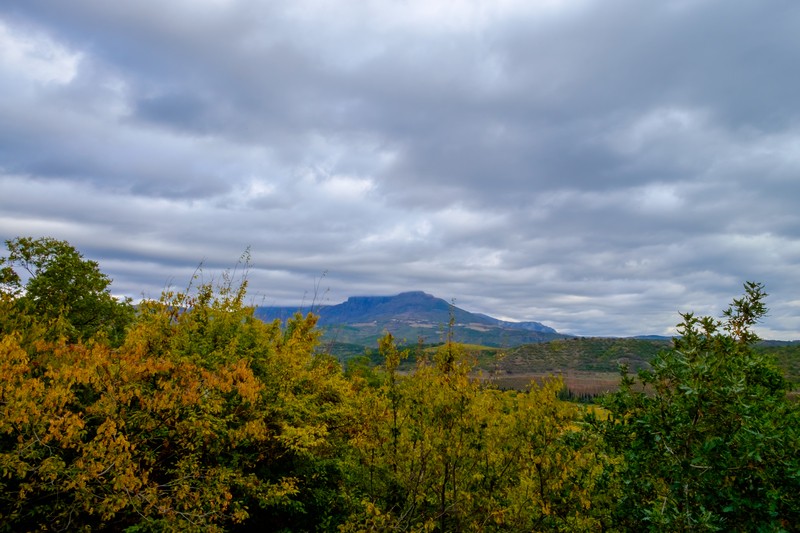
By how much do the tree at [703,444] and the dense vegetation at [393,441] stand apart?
2 cm

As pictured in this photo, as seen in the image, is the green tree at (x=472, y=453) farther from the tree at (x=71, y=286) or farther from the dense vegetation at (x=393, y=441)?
the tree at (x=71, y=286)

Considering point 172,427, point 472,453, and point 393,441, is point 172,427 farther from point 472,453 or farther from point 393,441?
point 472,453

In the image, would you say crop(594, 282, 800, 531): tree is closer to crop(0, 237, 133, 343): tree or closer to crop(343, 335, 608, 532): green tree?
crop(343, 335, 608, 532): green tree

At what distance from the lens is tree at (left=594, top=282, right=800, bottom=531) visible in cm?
466

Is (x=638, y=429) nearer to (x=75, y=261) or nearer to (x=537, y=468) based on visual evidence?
(x=537, y=468)

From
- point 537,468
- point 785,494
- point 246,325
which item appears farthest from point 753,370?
point 246,325

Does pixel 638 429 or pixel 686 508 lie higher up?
pixel 638 429

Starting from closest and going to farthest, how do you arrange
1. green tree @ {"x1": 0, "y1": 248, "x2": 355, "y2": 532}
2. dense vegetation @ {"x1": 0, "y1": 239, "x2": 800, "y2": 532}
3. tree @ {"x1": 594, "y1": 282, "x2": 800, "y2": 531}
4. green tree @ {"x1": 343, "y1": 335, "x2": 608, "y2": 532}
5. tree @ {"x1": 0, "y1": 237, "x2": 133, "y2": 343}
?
tree @ {"x1": 594, "y1": 282, "x2": 800, "y2": 531}
dense vegetation @ {"x1": 0, "y1": 239, "x2": 800, "y2": 532}
green tree @ {"x1": 343, "y1": 335, "x2": 608, "y2": 532}
green tree @ {"x1": 0, "y1": 248, "x2": 355, "y2": 532}
tree @ {"x1": 0, "y1": 237, "x2": 133, "y2": 343}

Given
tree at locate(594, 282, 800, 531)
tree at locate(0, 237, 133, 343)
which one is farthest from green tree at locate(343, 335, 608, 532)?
tree at locate(0, 237, 133, 343)

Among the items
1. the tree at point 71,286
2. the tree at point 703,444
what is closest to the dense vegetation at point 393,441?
the tree at point 703,444

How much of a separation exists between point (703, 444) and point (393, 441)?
5.12 metres

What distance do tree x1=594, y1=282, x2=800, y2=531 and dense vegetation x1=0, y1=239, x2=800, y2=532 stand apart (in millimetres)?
23

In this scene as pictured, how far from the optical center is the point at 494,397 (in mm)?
9258

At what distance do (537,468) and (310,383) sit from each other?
8505mm
